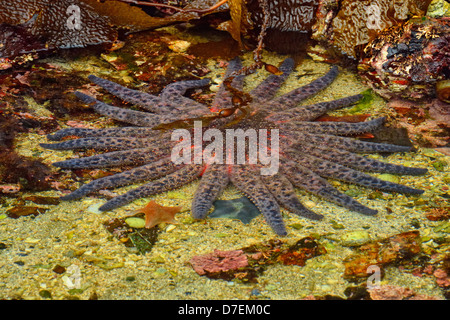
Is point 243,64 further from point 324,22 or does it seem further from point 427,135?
point 427,135

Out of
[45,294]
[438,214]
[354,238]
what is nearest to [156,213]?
[45,294]

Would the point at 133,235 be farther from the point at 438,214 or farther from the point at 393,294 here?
the point at 438,214

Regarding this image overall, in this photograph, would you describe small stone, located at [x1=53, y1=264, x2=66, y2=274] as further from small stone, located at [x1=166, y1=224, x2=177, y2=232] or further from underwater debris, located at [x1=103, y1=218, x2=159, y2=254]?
small stone, located at [x1=166, y1=224, x2=177, y2=232]

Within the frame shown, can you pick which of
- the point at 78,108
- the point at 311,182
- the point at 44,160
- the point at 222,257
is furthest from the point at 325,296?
the point at 78,108

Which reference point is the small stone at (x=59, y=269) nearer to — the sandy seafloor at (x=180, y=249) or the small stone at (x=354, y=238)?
the sandy seafloor at (x=180, y=249)

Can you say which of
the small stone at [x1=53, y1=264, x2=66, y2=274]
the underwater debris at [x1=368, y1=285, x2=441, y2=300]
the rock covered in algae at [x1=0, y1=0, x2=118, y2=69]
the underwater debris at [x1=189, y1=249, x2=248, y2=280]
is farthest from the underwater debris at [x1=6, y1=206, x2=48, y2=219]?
the rock covered in algae at [x1=0, y1=0, x2=118, y2=69]
